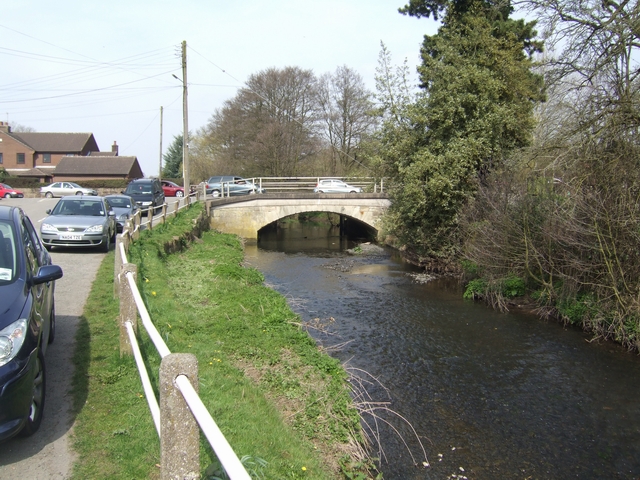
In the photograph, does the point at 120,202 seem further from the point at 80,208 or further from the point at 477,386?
the point at 477,386

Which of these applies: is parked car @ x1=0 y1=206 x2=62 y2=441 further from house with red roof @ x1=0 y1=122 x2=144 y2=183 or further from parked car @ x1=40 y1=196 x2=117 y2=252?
house with red roof @ x1=0 y1=122 x2=144 y2=183

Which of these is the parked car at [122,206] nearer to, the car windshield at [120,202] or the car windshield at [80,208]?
the car windshield at [120,202]

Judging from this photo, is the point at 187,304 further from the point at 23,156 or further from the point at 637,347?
the point at 23,156

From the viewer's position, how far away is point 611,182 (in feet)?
40.5

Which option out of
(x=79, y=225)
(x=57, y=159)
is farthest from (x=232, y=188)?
(x=57, y=159)

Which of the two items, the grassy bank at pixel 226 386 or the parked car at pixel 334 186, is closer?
the grassy bank at pixel 226 386

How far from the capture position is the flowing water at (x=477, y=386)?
7223 millimetres

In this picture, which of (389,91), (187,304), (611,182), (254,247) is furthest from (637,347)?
(254,247)

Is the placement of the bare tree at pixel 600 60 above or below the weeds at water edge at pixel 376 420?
above

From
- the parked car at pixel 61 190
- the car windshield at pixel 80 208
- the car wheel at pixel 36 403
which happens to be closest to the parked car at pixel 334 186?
the parked car at pixel 61 190

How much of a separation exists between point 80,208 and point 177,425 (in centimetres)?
1462

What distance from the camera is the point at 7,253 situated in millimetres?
5188

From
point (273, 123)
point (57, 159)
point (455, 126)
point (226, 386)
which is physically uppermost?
point (273, 123)

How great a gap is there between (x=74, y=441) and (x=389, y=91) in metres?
21.9
